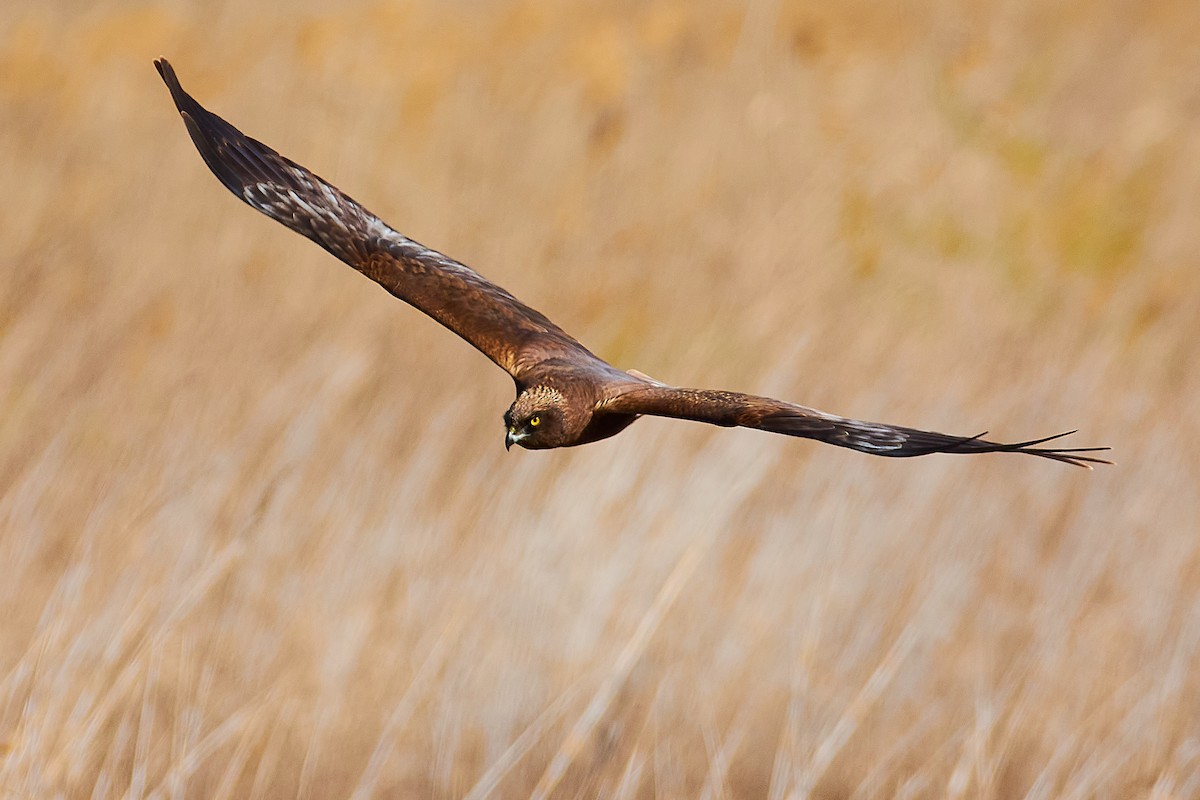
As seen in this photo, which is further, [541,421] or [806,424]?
[541,421]

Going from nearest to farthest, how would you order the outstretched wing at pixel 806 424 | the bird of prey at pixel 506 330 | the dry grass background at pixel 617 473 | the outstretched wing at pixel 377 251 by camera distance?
1. the outstretched wing at pixel 806 424
2. the bird of prey at pixel 506 330
3. the dry grass background at pixel 617 473
4. the outstretched wing at pixel 377 251

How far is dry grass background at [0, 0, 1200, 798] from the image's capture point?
15.8 feet

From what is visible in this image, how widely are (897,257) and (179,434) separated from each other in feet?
10.3

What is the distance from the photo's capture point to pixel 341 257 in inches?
204

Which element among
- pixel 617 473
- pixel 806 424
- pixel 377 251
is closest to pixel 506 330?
pixel 377 251

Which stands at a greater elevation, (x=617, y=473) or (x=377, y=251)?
(x=377, y=251)

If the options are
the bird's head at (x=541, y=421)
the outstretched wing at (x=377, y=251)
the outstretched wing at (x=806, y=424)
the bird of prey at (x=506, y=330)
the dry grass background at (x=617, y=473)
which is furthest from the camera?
the outstretched wing at (x=377, y=251)

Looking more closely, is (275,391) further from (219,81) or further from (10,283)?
(219,81)

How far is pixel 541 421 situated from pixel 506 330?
726 mm

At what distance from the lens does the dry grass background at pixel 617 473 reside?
4.81 metres

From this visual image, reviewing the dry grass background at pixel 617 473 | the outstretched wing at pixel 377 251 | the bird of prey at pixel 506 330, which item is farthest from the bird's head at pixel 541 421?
the dry grass background at pixel 617 473

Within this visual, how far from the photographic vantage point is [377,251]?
525 centimetres

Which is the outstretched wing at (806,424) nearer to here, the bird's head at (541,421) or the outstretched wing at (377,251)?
the bird's head at (541,421)

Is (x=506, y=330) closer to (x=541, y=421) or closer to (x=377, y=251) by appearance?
(x=377, y=251)
